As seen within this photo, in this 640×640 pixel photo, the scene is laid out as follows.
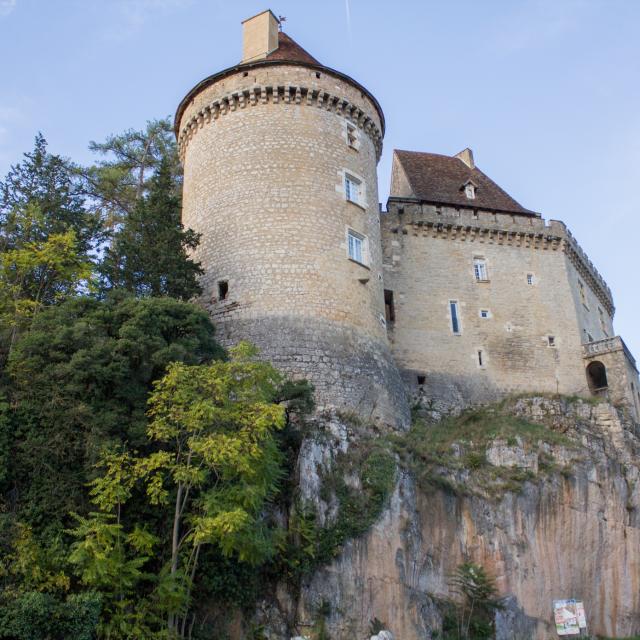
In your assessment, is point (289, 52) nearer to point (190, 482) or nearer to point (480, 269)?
point (480, 269)

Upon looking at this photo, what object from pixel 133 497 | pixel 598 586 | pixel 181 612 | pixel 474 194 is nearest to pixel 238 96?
pixel 474 194

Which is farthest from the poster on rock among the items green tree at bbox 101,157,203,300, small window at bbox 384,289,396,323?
green tree at bbox 101,157,203,300

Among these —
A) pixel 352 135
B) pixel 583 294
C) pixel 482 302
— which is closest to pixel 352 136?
pixel 352 135

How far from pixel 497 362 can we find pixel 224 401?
1634cm

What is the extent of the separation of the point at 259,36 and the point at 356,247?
9.20 m

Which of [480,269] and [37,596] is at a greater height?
[480,269]

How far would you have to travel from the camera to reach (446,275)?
30.9m

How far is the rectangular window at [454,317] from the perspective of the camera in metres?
29.8

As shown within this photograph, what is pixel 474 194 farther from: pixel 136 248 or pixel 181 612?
pixel 181 612

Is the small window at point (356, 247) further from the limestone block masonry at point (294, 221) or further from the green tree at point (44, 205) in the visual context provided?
the green tree at point (44, 205)

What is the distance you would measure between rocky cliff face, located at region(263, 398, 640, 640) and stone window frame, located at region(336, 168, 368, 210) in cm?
875

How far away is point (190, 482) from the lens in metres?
15.2

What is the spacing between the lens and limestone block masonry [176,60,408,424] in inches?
888

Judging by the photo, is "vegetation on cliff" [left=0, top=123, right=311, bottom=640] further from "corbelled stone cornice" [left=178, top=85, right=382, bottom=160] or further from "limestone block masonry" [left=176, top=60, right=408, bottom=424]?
"corbelled stone cornice" [left=178, top=85, right=382, bottom=160]
